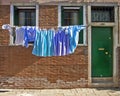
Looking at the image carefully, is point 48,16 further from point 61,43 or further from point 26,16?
point 61,43

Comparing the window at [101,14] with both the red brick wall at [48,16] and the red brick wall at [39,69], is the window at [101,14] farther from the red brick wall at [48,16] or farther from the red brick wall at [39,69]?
the red brick wall at [48,16]

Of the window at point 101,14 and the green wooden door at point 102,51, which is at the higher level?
the window at point 101,14

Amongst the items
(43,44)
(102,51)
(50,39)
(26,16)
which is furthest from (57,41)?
(102,51)

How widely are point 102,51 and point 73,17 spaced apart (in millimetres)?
1803

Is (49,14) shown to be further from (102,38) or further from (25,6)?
(102,38)

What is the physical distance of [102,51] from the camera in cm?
1287

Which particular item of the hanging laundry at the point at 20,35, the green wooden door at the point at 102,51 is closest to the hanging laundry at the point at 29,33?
the hanging laundry at the point at 20,35

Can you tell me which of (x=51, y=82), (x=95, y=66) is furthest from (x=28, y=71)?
(x=95, y=66)

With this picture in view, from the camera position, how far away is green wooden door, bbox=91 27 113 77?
1280 centimetres

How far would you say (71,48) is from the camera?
11867mm

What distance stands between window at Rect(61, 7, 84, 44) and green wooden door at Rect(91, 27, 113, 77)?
582 mm

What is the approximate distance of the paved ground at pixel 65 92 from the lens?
11500 millimetres

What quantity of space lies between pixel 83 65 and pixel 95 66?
1.96 feet

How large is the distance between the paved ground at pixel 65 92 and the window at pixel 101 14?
2795mm
